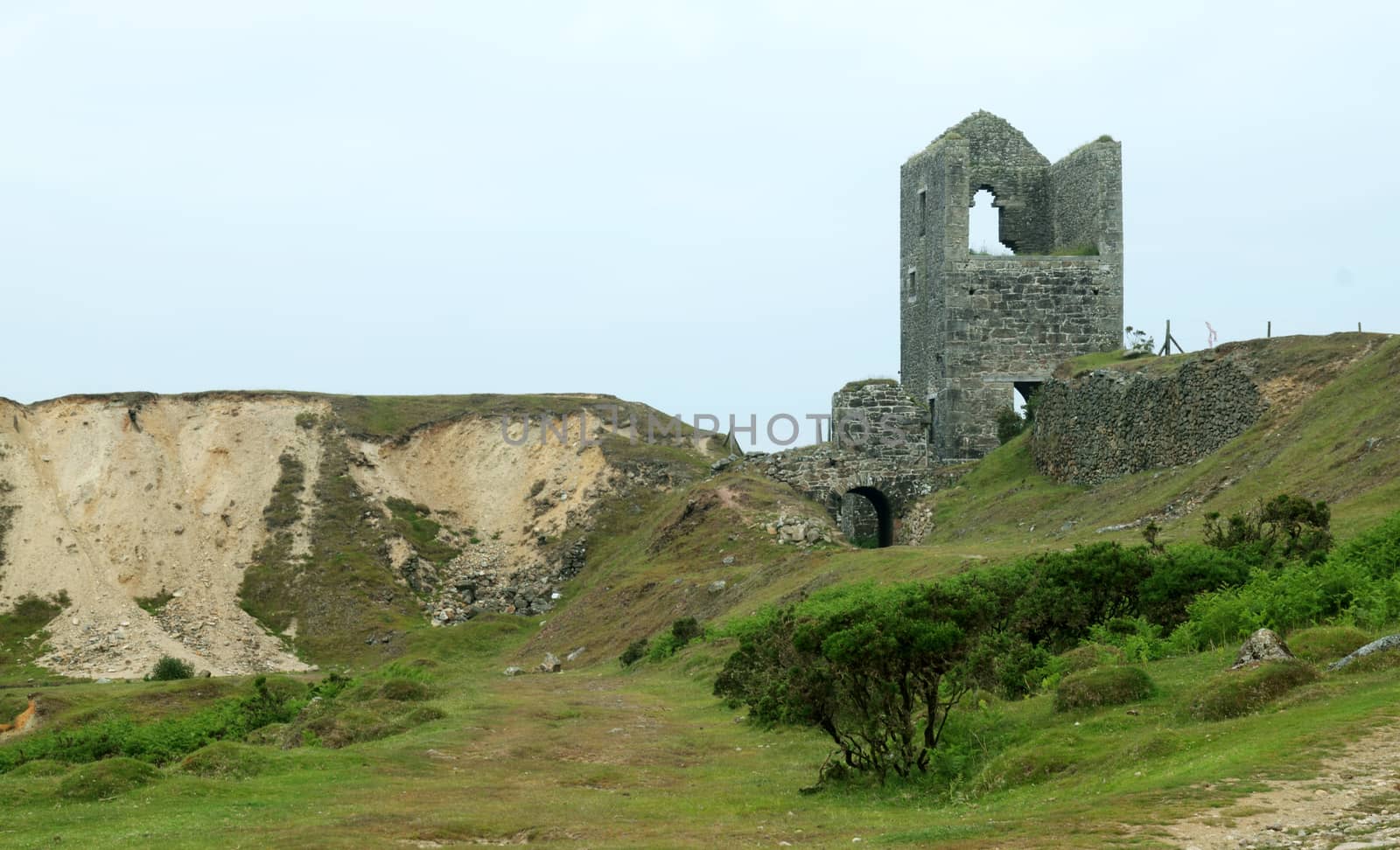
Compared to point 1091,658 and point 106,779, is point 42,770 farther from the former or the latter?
point 1091,658

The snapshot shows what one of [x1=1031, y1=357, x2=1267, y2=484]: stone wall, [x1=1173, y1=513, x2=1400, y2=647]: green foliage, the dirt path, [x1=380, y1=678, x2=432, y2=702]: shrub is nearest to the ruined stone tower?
[x1=1031, y1=357, x2=1267, y2=484]: stone wall

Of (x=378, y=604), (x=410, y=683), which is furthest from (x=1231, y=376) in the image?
(x=378, y=604)

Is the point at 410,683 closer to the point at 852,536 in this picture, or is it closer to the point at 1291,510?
the point at 1291,510

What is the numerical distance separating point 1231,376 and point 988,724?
20.7 meters

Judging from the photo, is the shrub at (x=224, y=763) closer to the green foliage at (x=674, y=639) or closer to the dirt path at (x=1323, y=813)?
the dirt path at (x=1323, y=813)

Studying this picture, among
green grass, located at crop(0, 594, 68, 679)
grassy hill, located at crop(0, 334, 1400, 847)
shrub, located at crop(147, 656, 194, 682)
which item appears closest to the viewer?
grassy hill, located at crop(0, 334, 1400, 847)

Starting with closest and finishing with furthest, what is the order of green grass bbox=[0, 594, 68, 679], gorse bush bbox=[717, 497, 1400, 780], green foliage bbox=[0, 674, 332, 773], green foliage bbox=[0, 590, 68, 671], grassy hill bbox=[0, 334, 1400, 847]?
grassy hill bbox=[0, 334, 1400, 847] < gorse bush bbox=[717, 497, 1400, 780] < green foliage bbox=[0, 674, 332, 773] < green grass bbox=[0, 594, 68, 679] < green foliage bbox=[0, 590, 68, 671]

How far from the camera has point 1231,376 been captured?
111 feet

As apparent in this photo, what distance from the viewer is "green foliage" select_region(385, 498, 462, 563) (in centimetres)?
5562

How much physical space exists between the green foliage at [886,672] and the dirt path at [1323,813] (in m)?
4.63

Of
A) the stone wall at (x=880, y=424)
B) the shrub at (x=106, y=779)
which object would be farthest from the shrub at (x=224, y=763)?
the stone wall at (x=880, y=424)

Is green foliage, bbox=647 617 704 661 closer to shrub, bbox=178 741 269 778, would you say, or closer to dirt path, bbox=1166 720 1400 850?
shrub, bbox=178 741 269 778

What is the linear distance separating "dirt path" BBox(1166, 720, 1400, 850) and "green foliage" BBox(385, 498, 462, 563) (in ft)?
153

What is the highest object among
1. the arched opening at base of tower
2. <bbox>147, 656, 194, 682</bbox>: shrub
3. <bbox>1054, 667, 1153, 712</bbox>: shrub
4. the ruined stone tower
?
the ruined stone tower
